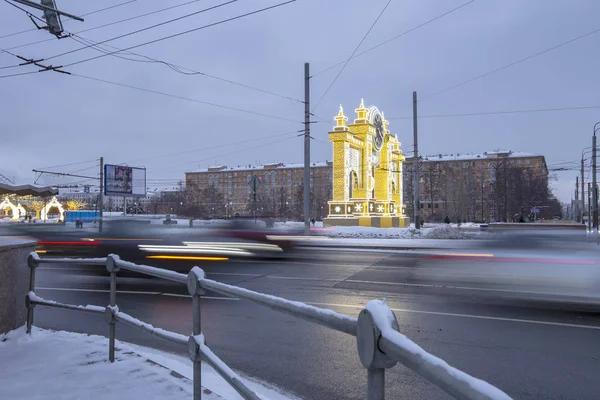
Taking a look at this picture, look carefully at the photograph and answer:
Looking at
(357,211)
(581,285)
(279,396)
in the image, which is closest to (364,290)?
(581,285)

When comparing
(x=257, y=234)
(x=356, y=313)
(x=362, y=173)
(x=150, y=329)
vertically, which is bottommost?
(x=356, y=313)

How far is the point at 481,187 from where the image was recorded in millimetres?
99375

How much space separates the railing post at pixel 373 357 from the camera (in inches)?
61.9

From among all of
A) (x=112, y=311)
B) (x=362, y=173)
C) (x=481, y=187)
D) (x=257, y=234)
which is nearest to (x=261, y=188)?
(x=481, y=187)

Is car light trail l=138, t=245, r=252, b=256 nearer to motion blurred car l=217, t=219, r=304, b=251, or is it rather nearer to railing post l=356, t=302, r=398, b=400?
motion blurred car l=217, t=219, r=304, b=251

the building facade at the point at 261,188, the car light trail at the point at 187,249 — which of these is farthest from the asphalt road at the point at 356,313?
the building facade at the point at 261,188

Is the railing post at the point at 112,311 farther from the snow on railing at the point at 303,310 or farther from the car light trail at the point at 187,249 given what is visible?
the car light trail at the point at 187,249

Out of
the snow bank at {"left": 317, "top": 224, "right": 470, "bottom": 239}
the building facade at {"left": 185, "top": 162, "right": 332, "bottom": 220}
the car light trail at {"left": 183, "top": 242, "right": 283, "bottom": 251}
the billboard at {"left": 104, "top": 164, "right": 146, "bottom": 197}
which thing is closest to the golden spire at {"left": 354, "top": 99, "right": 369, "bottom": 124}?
the snow bank at {"left": 317, "top": 224, "right": 470, "bottom": 239}

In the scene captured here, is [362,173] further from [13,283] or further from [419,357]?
[419,357]

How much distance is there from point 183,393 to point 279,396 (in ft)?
2.90

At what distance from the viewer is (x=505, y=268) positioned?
13844mm

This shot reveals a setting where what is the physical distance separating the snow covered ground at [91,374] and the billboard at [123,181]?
131 feet

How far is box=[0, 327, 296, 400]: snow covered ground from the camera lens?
3.84 meters

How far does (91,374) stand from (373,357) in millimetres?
3638
